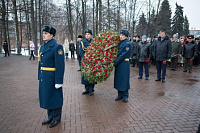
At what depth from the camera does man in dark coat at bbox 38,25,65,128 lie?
324 cm

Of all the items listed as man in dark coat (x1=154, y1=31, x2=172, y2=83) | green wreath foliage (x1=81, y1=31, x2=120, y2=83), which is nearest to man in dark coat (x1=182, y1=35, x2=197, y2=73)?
man in dark coat (x1=154, y1=31, x2=172, y2=83)

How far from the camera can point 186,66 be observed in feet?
33.3

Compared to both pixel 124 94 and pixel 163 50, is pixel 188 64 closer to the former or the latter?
pixel 163 50

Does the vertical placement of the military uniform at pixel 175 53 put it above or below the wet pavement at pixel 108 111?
above

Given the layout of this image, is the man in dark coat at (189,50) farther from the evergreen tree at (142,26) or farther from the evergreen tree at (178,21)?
the evergreen tree at (178,21)

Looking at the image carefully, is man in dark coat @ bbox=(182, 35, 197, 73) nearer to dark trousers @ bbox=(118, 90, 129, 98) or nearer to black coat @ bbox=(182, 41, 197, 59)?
black coat @ bbox=(182, 41, 197, 59)

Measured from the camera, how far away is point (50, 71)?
331cm

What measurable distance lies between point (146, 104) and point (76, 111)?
2.14 meters

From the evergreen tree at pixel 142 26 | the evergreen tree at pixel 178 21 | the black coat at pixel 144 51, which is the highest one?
the evergreen tree at pixel 178 21

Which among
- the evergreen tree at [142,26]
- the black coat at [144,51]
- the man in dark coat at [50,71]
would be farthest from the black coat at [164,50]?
the evergreen tree at [142,26]

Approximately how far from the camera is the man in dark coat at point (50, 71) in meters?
3.24

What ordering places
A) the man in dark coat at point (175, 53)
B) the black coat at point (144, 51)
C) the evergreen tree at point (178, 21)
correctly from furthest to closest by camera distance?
the evergreen tree at point (178, 21), the man in dark coat at point (175, 53), the black coat at point (144, 51)

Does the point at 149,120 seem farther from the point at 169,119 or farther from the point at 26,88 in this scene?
the point at 26,88

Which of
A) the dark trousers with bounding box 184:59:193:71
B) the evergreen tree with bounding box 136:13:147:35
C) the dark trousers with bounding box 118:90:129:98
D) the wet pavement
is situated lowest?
the wet pavement
